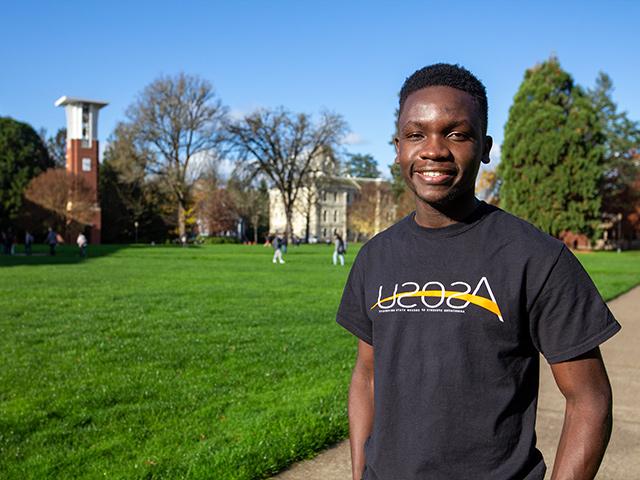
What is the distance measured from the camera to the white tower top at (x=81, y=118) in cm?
6988

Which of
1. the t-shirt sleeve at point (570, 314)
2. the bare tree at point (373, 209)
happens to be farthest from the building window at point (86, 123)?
the t-shirt sleeve at point (570, 314)

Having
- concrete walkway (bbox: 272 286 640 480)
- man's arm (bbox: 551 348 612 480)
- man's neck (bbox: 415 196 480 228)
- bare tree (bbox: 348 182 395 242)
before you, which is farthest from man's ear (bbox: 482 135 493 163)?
bare tree (bbox: 348 182 395 242)

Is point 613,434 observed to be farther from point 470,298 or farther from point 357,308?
point 470,298

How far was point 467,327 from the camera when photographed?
5.89 ft

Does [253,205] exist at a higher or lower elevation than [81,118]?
lower

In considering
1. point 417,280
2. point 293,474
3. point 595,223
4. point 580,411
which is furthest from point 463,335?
point 595,223

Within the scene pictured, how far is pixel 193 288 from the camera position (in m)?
17.8

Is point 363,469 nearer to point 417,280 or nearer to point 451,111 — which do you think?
point 417,280

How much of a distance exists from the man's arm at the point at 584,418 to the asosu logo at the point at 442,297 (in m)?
0.23

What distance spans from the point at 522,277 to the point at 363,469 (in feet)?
2.54

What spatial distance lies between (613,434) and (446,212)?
14.7 feet

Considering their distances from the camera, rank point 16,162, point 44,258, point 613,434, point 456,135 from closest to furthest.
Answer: point 456,135
point 613,434
point 44,258
point 16,162

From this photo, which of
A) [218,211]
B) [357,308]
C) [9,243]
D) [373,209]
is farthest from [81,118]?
[357,308]

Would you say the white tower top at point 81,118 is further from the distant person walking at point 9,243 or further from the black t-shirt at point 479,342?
the black t-shirt at point 479,342
